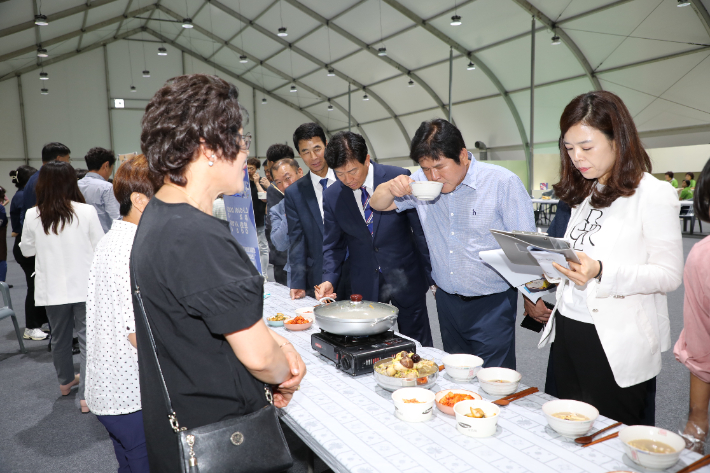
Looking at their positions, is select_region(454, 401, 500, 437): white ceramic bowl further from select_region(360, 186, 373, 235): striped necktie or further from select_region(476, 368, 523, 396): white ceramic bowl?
select_region(360, 186, 373, 235): striped necktie

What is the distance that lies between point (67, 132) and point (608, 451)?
60.0 feet

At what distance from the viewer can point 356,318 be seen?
1.66 metres

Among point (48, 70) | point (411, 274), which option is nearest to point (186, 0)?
point (48, 70)

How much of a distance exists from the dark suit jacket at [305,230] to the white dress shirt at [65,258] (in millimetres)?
1357

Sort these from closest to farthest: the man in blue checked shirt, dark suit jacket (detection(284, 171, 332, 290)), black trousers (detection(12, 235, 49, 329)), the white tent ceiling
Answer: the man in blue checked shirt
dark suit jacket (detection(284, 171, 332, 290))
black trousers (detection(12, 235, 49, 329))
the white tent ceiling

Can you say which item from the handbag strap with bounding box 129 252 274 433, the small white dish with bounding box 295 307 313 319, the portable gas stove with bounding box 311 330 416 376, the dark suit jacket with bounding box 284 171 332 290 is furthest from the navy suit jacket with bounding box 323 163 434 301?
the handbag strap with bounding box 129 252 274 433

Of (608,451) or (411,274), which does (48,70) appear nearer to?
(411,274)

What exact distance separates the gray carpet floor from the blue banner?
116 cm

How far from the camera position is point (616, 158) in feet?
4.85

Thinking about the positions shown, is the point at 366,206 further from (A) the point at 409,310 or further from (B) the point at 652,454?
(B) the point at 652,454

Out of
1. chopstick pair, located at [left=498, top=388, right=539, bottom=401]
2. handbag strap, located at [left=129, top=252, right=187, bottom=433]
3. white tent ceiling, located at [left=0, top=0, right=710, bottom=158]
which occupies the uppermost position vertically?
white tent ceiling, located at [left=0, top=0, right=710, bottom=158]

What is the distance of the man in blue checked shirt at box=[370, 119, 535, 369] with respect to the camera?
195 cm

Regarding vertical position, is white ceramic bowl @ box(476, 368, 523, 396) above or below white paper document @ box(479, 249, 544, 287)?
below

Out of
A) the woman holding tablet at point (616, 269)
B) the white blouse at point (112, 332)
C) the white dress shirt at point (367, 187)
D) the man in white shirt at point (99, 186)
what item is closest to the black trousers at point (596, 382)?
the woman holding tablet at point (616, 269)
